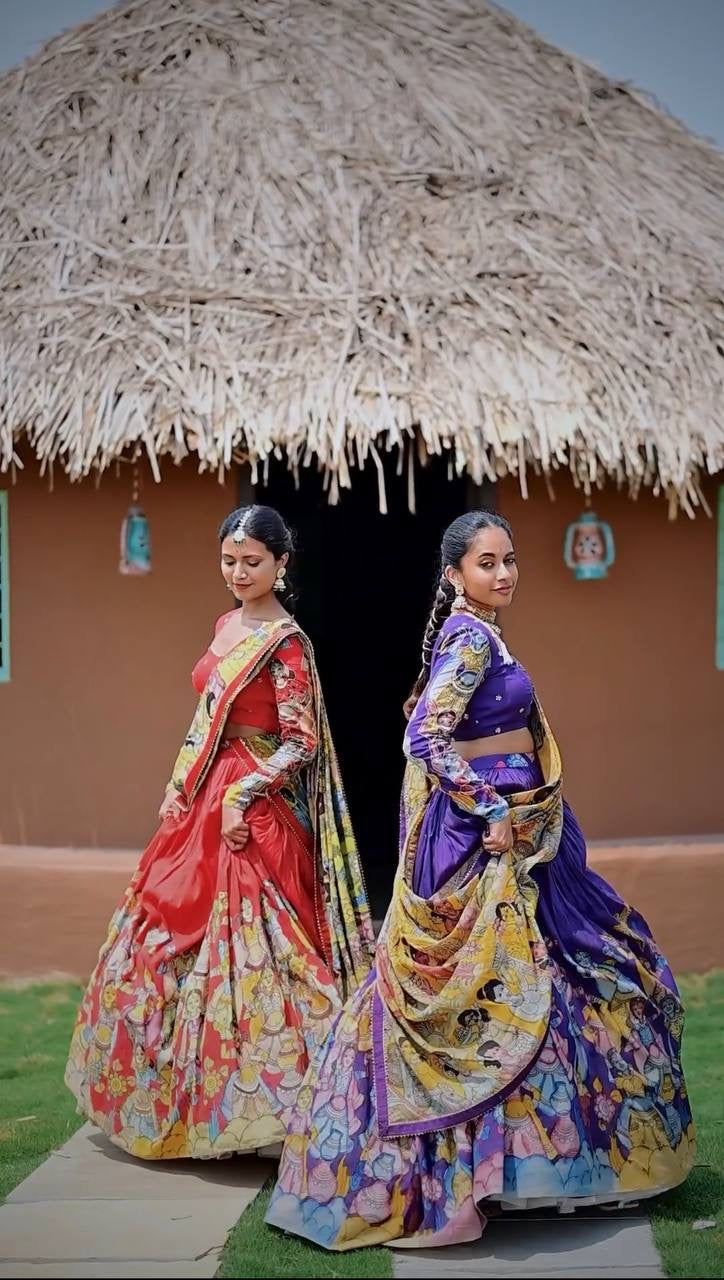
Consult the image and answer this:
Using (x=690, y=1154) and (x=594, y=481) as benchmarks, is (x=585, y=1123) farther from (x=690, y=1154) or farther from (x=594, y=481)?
(x=594, y=481)

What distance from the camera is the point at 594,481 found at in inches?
248

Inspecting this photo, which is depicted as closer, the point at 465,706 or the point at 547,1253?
the point at 547,1253

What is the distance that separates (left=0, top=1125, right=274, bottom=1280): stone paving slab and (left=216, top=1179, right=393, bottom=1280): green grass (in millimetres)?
52

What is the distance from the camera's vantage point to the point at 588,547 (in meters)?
6.39

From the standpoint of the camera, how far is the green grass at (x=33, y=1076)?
4324 millimetres

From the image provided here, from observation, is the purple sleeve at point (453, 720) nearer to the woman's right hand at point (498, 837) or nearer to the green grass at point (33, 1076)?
the woman's right hand at point (498, 837)

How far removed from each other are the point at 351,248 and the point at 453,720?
3.62 m

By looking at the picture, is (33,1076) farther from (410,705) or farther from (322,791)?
(410,705)

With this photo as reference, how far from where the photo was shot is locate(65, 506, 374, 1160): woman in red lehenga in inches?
156

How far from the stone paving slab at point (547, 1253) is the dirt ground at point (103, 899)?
2.89 meters

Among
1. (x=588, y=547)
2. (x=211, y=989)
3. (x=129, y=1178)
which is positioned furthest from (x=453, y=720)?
(x=588, y=547)

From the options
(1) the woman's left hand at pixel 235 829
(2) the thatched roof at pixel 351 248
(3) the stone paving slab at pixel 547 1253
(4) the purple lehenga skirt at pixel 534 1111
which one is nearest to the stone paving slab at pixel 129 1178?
(4) the purple lehenga skirt at pixel 534 1111

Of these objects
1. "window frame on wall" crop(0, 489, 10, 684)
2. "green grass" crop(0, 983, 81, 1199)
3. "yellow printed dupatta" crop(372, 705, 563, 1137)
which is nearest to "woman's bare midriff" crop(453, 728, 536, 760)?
"yellow printed dupatta" crop(372, 705, 563, 1137)

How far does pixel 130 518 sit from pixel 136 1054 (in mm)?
2867
